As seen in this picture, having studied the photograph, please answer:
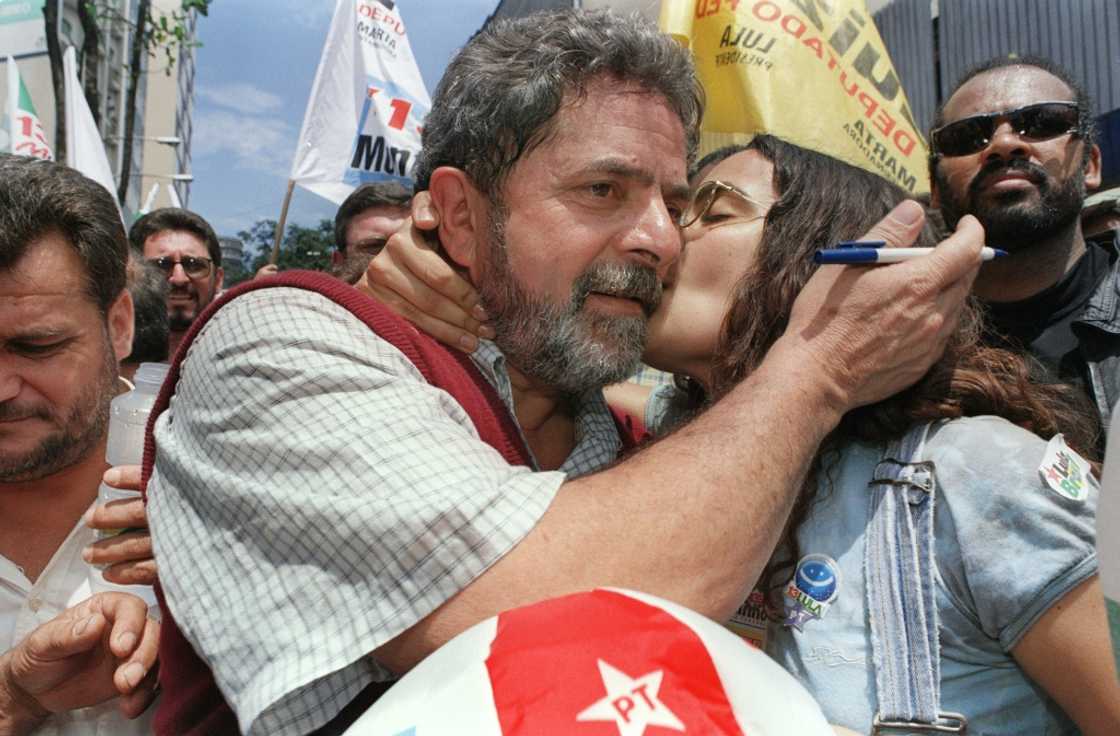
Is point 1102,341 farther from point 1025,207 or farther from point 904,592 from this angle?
point 904,592

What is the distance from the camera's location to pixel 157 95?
51062 millimetres

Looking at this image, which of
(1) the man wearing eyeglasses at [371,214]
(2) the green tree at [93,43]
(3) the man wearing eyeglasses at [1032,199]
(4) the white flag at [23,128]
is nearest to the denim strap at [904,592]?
(3) the man wearing eyeglasses at [1032,199]

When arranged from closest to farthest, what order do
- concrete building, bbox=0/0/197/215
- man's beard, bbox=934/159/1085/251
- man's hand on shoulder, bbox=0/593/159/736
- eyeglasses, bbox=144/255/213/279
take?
man's hand on shoulder, bbox=0/593/159/736 → man's beard, bbox=934/159/1085/251 → eyeglasses, bbox=144/255/213/279 → concrete building, bbox=0/0/197/215

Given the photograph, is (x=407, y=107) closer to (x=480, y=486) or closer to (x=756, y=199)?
(x=756, y=199)

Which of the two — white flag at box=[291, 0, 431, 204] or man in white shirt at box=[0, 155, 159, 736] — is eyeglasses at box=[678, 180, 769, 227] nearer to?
man in white shirt at box=[0, 155, 159, 736]

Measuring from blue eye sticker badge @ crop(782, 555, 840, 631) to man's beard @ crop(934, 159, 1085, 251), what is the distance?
2152 mm

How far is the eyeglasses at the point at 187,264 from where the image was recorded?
5922mm

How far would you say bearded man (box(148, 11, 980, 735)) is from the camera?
119 centimetres

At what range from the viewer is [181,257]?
5.96m

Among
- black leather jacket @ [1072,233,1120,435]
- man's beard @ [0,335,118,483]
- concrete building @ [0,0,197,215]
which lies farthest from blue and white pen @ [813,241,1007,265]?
concrete building @ [0,0,197,215]

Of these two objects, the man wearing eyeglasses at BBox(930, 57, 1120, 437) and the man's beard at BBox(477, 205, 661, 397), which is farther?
the man wearing eyeglasses at BBox(930, 57, 1120, 437)

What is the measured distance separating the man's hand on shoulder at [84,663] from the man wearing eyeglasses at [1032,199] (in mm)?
2619

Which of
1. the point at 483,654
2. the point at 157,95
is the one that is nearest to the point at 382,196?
the point at 483,654

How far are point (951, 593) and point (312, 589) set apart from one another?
0.91 m
